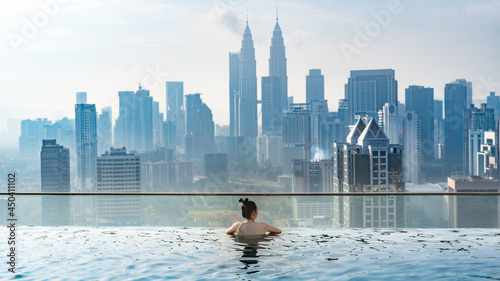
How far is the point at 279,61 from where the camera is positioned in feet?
152

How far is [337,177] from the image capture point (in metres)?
29.6

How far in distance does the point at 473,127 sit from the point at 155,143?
21608 mm

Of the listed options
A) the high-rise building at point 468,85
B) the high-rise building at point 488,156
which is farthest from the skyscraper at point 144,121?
the high-rise building at point 468,85

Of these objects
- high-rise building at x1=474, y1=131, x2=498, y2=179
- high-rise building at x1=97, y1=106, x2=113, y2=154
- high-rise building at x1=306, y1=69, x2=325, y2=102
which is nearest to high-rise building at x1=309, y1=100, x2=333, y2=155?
high-rise building at x1=306, y1=69, x2=325, y2=102

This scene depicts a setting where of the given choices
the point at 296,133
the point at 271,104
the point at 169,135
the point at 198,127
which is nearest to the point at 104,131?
the point at 169,135

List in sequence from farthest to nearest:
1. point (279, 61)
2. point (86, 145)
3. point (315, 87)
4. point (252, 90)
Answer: point (279, 61), point (315, 87), point (252, 90), point (86, 145)

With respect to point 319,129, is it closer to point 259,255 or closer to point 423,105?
point 423,105

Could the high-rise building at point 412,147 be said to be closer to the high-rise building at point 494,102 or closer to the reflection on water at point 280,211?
the high-rise building at point 494,102

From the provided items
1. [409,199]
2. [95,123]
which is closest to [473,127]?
[95,123]

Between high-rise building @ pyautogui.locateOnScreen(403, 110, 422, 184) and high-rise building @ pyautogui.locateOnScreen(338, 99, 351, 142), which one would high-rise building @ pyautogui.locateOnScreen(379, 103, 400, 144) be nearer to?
high-rise building @ pyautogui.locateOnScreen(403, 110, 422, 184)

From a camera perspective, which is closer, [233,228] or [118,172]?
[233,228]

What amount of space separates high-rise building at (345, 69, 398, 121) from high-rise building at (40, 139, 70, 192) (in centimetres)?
2192

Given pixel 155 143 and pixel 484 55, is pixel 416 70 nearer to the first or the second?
pixel 484 55

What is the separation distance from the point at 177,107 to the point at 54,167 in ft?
62.1
